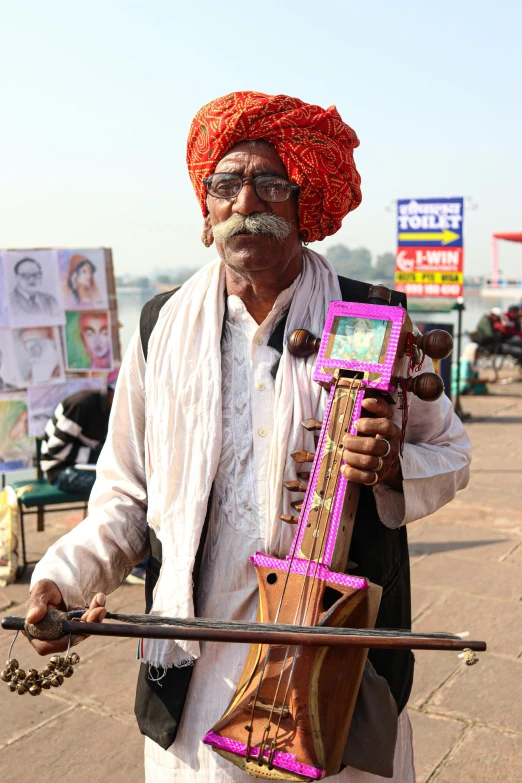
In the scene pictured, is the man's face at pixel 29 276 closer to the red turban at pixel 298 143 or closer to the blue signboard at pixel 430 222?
the red turban at pixel 298 143

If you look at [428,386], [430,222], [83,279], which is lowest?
[428,386]

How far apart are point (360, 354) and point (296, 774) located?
29.9 inches

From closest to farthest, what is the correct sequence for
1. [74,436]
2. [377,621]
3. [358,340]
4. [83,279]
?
[358,340]
[377,621]
[74,436]
[83,279]

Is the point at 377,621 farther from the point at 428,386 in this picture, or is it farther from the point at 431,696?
the point at 431,696

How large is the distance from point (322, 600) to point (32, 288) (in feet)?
15.2

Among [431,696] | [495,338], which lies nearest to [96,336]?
[431,696]

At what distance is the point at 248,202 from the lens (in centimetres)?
182

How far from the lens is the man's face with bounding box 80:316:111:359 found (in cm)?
597

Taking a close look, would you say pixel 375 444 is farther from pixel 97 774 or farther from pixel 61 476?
pixel 61 476

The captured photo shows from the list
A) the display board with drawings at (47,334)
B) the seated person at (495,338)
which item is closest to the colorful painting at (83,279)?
the display board with drawings at (47,334)

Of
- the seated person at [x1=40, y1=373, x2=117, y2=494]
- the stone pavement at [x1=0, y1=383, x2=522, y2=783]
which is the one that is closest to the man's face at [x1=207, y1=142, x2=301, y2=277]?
the stone pavement at [x1=0, y1=383, x2=522, y2=783]

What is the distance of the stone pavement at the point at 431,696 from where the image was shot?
3.06 meters

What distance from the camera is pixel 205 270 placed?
2.04 m

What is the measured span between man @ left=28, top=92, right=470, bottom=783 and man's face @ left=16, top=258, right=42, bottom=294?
3936 millimetres
